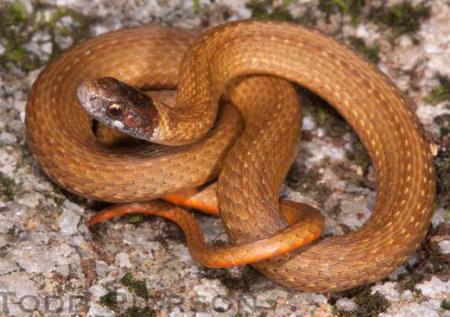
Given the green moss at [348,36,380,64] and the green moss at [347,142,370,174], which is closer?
the green moss at [347,142,370,174]

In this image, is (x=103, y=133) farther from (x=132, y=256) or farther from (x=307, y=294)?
(x=307, y=294)

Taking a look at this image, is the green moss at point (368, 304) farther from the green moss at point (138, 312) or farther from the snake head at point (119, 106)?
the snake head at point (119, 106)

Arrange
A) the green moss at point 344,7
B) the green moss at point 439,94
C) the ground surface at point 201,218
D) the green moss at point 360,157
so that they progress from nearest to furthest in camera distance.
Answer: the ground surface at point 201,218, the green moss at point 360,157, the green moss at point 439,94, the green moss at point 344,7

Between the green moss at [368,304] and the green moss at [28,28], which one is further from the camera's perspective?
the green moss at [28,28]

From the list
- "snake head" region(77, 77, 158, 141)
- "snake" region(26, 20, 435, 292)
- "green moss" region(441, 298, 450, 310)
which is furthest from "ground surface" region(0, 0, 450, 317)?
"snake head" region(77, 77, 158, 141)

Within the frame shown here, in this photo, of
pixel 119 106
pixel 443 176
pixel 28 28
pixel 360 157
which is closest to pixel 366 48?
pixel 360 157

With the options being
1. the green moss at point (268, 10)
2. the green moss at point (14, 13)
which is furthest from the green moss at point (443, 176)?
the green moss at point (14, 13)

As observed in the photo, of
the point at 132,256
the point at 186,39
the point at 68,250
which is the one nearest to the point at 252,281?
the point at 132,256

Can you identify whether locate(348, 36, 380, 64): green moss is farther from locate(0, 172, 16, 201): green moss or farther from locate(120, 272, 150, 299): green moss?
locate(0, 172, 16, 201): green moss
